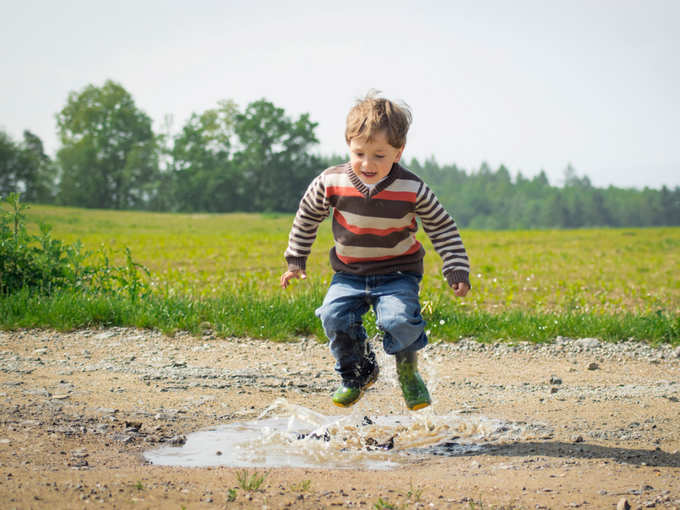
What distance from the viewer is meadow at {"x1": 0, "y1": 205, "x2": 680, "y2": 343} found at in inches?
266

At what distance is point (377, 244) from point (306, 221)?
0.50 m

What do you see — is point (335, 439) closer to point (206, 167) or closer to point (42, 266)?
point (42, 266)

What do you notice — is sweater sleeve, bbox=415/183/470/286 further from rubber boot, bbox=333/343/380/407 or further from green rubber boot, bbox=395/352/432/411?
rubber boot, bbox=333/343/380/407

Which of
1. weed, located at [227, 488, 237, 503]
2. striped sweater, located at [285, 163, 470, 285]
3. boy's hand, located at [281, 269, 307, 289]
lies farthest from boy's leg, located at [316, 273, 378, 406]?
weed, located at [227, 488, 237, 503]

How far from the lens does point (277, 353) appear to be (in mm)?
6160

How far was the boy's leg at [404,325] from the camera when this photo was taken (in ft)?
12.8

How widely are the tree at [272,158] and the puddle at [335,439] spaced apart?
45.1 meters

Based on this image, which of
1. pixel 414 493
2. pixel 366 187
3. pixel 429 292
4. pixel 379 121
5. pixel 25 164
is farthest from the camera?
pixel 25 164

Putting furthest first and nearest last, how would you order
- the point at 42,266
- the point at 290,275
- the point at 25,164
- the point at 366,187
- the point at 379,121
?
the point at 25,164 → the point at 42,266 → the point at 290,275 → the point at 366,187 → the point at 379,121

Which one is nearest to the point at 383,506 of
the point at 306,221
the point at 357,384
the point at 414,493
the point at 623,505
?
the point at 414,493

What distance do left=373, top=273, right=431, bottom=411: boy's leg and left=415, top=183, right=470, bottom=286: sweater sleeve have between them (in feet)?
0.69

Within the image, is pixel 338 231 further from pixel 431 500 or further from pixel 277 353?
pixel 277 353

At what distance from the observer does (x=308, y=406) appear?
475 centimetres

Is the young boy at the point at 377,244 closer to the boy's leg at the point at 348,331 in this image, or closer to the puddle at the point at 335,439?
the boy's leg at the point at 348,331
